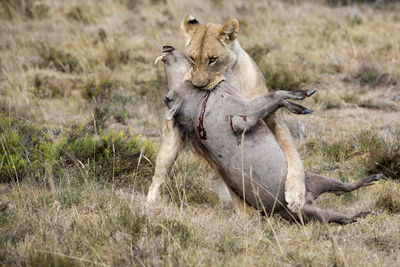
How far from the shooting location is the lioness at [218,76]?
3865 millimetres

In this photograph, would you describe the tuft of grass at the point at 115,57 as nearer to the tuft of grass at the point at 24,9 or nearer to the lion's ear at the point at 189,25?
the tuft of grass at the point at 24,9

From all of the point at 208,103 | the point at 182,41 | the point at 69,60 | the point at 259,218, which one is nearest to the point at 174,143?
the point at 208,103

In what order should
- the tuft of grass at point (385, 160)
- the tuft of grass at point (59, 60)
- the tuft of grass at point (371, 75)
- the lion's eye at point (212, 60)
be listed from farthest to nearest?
the tuft of grass at point (59, 60) < the tuft of grass at point (371, 75) < the tuft of grass at point (385, 160) < the lion's eye at point (212, 60)

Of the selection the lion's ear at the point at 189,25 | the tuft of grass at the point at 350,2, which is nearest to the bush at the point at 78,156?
the lion's ear at the point at 189,25

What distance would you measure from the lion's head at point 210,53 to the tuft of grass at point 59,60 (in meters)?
4.69

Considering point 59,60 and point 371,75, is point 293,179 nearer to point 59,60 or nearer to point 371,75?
point 371,75

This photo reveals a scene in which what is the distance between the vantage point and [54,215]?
139 inches

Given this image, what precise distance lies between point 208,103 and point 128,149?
146 cm

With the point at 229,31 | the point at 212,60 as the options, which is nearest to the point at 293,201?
the point at 212,60

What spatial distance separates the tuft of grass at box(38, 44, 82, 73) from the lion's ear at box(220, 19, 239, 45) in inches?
190

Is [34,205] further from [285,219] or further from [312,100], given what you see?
[312,100]

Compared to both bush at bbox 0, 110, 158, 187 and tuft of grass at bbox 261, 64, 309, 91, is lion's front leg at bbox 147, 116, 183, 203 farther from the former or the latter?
tuft of grass at bbox 261, 64, 309, 91

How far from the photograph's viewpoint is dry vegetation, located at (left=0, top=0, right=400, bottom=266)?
119 inches

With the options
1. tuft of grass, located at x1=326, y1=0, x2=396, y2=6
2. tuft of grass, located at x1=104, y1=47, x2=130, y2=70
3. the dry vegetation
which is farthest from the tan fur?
tuft of grass, located at x1=326, y1=0, x2=396, y2=6
